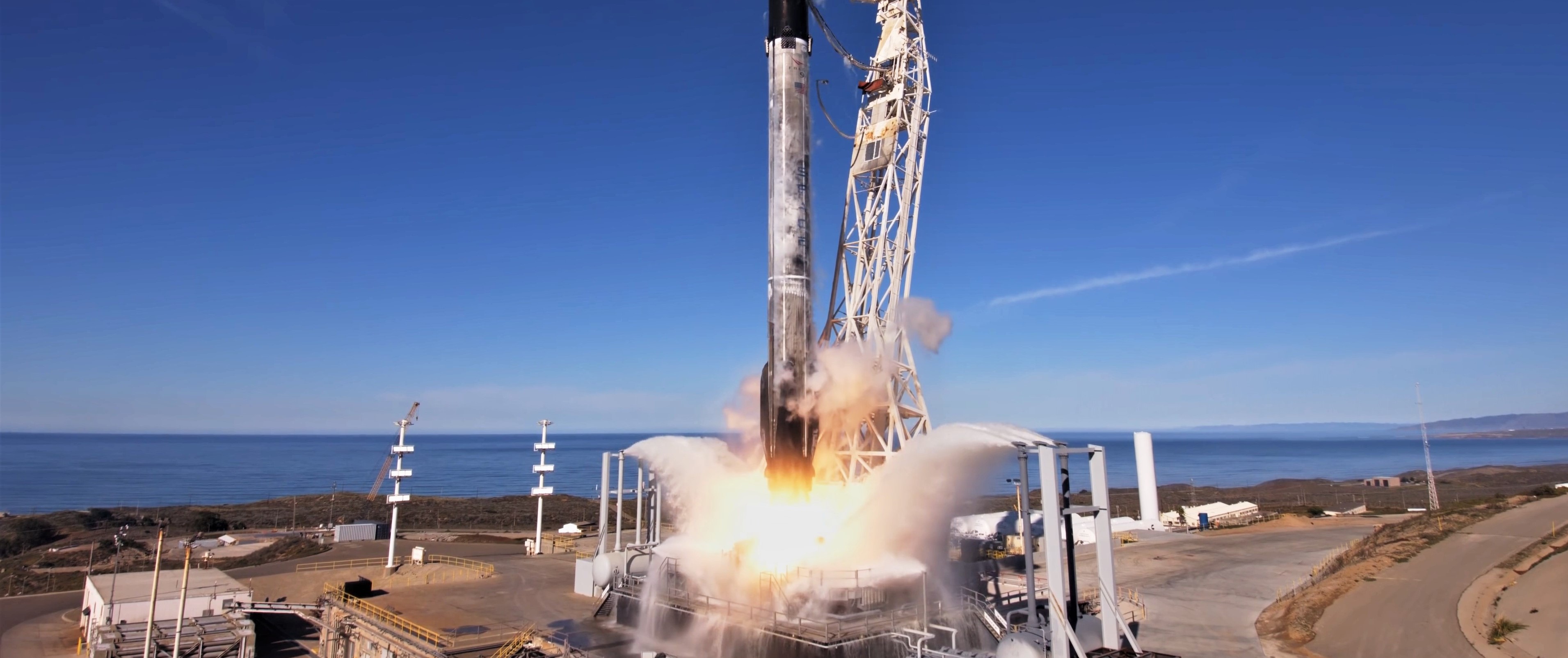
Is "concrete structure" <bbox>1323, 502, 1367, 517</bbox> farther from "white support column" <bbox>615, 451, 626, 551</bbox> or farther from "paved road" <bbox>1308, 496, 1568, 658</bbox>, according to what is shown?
"white support column" <bbox>615, 451, 626, 551</bbox>

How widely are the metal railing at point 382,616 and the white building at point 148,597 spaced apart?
10.7ft

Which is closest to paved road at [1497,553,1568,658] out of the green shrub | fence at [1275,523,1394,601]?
the green shrub

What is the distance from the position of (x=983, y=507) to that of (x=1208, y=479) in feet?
507

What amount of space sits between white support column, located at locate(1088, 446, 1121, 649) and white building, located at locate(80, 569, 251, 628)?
3204 centimetres

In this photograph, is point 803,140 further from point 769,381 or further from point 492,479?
point 492,479

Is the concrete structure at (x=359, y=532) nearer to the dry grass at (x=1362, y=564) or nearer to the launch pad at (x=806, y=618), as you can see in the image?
the launch pad at (x=806, y=618)

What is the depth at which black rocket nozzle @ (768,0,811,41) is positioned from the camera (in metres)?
29.4

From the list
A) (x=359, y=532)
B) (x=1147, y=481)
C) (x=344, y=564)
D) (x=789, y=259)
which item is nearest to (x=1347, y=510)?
(x=1147, y=481)

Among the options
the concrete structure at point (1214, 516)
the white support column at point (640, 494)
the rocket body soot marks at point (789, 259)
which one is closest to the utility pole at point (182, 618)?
the white support column at point (640, 494)

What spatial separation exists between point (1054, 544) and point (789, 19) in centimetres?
2038

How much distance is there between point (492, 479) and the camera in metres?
176

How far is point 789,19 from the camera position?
29.4m

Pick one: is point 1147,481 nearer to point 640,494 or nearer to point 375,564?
point 640,494

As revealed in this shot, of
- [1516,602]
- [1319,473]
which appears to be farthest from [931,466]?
[1319,473]
